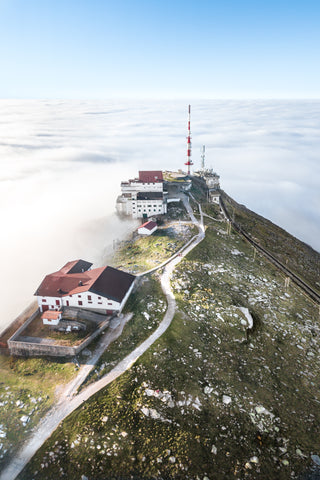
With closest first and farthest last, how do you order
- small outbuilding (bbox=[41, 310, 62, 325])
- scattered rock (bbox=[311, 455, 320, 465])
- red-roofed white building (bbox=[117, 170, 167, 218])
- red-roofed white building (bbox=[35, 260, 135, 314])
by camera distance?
scattered rock (bbox=[311, 455, 320, 465]), small outbuilding (bbox=[41, 310, 62, 325]), red-roofed white building (bbox=[35, 260, 135, 314]), red-roofed white building (bbox=[117, 170, 167, 218])

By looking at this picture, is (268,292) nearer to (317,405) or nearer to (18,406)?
(317,405)

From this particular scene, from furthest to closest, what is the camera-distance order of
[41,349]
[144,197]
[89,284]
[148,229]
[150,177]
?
[150,177] < [144,197] < [148,229] < [89,284] < [41,349]

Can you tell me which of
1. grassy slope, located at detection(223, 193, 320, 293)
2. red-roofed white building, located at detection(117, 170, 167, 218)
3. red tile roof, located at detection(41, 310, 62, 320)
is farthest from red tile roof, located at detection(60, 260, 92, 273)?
grassy slope, located at detection(223, 193, 320, 293)

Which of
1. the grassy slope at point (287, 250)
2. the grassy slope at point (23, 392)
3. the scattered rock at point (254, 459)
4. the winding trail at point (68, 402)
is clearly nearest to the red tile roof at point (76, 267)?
the winding trail at point (68, 402)

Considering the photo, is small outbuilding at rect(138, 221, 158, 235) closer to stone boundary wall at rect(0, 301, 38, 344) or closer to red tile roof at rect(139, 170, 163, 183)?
red tile roof at rect(139, 170, 163, 183)

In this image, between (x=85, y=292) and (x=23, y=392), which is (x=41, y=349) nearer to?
(x=23, y=392)

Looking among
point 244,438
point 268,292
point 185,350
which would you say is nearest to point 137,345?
point 185,350

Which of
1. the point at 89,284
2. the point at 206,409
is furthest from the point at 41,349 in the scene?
the point at 206,409
